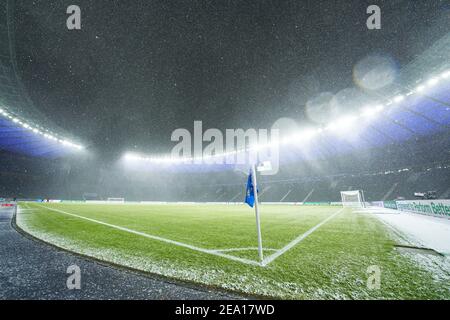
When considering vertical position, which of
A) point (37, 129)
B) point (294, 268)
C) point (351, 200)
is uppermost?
point (37, 129)

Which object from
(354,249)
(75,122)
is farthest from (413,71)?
(75,122)

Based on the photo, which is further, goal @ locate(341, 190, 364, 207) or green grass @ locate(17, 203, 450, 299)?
goal @ locate(341, 190, 364, 207)

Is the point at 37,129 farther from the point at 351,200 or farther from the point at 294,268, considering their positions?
the point at 351,200

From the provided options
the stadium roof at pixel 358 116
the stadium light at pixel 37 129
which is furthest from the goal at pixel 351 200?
the stadium light at pixel 37 129

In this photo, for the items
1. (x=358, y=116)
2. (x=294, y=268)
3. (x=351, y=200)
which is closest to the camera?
(x=294, y=268)

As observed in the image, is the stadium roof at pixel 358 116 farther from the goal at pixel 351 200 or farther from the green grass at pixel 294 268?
the green grass at pixel 294 268

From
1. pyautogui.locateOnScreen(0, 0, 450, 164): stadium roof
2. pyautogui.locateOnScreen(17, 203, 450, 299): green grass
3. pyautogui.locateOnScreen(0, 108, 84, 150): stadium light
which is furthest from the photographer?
pyautogui.locateOnScreen(0, 108, 84, 150): stadium light

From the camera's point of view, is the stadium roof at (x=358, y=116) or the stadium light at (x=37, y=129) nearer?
the stadium roof at (x=358, y=116)

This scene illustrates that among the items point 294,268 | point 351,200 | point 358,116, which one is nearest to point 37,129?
point 294,268

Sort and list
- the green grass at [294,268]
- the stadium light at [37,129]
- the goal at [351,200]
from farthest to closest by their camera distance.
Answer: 1. the goal at [351,200]
2. the stadium light at [37,129]
3. the green grass at [294,268]

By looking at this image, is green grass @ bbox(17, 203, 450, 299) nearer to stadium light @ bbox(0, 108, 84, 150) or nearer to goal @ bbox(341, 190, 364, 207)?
goal @ bbox(341, 190, 364, 207)

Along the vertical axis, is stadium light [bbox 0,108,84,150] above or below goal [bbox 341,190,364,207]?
above

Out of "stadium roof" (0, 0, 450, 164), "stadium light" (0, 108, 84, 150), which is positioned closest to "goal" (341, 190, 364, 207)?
"stadium roof" (0, 0, 450, 164)

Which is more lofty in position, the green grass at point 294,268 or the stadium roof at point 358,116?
the stadium roof at point 358,116
